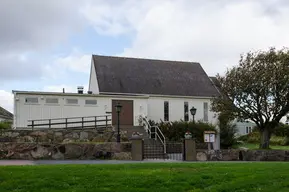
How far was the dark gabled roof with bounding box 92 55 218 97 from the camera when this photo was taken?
34.3 metres

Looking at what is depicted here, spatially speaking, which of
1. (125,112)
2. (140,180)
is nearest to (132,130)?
(125,112)

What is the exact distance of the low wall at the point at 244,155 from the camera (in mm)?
21250

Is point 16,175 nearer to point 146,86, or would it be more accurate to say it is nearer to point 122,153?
point 122,153

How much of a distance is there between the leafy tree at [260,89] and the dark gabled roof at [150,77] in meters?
12.0

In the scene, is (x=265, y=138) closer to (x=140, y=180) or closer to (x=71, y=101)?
(x=71, y=101)

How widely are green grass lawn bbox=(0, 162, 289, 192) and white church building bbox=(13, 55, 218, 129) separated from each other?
1814cm

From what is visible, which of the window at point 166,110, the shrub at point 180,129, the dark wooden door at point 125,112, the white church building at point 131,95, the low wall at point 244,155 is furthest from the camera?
the window at point 166,110

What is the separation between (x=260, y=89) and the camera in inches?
865

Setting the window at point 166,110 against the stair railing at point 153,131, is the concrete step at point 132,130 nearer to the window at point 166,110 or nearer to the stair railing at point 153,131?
the stair railing at point 153,131

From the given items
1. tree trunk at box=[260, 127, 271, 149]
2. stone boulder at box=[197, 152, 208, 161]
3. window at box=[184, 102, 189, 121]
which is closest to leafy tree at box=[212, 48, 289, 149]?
tree trunk at box=[260, 127, 271, 149]

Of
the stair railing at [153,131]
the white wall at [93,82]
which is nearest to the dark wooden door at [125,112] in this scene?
the stair railing at [153,131]

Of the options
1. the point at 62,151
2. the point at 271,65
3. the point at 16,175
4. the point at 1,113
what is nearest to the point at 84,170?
the point at 16,175

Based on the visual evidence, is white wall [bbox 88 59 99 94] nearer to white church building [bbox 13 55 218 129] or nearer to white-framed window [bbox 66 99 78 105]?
white church building [bbox 13 55 218 129]

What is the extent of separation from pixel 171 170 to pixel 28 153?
1038cm
